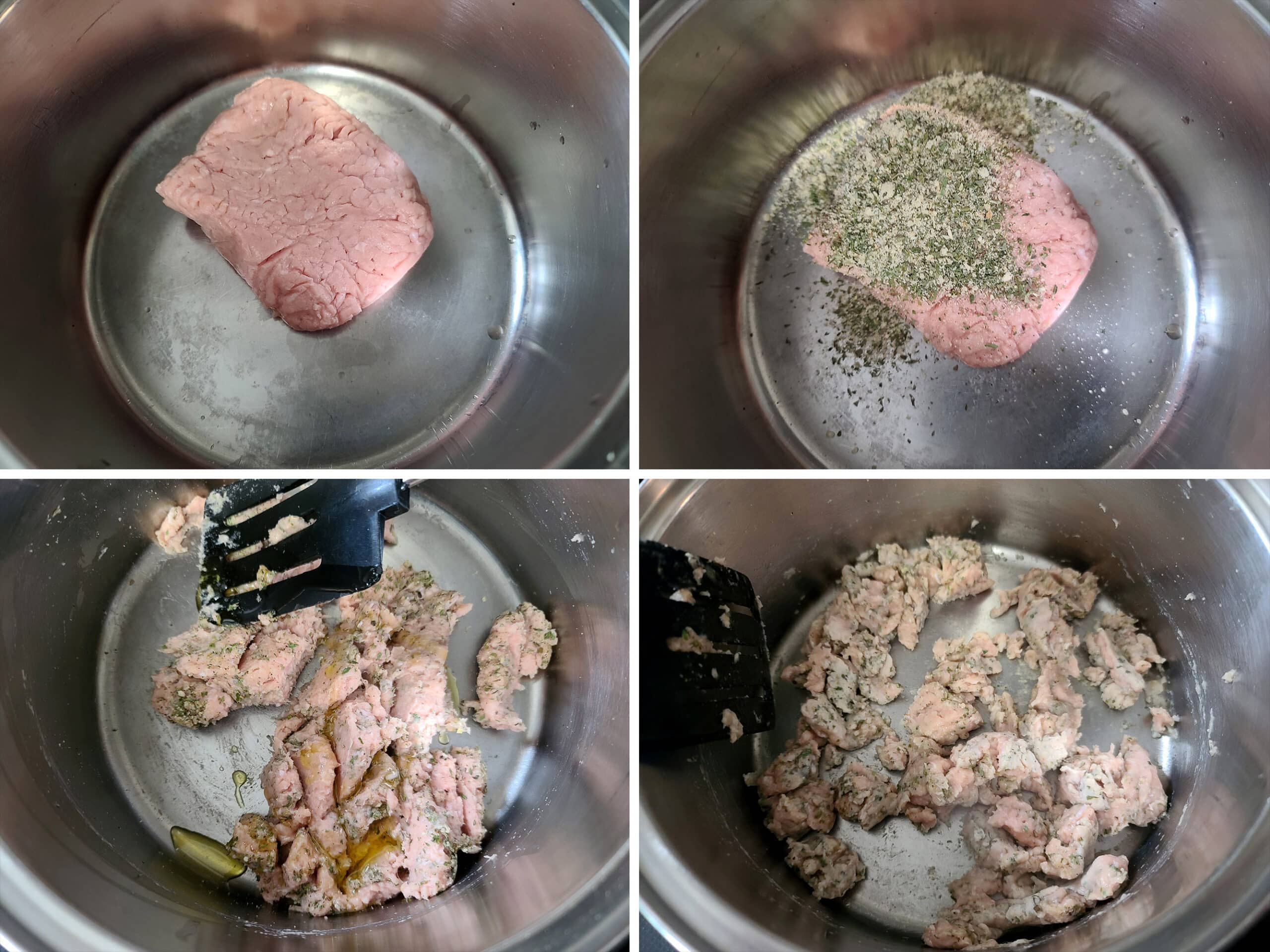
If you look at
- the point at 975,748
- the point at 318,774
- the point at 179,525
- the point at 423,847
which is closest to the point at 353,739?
the point at 318,774

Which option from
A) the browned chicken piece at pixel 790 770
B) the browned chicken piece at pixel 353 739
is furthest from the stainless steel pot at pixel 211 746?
the browned chicken piece at pixel 790 770

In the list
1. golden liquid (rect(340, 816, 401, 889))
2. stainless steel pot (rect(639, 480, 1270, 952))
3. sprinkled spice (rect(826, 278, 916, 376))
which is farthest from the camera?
sprinkled spice (rect(826, 278, 916, 376))

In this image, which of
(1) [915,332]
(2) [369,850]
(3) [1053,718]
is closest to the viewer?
(2) [369,850]

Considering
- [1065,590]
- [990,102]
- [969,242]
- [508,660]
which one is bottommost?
[508,660]

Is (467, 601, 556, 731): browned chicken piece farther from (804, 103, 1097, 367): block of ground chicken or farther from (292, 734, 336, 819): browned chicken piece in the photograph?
(804, 103, 1097, 367): block of ground chicken

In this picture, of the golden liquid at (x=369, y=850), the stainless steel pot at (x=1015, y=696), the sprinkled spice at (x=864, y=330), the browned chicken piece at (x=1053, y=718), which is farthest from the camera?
the sprinkled spice at (x=864, y=330)

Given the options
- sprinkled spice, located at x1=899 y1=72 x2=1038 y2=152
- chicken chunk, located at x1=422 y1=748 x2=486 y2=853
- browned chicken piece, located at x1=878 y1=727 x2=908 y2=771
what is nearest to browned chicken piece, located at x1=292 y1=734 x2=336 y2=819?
chicken chunk, located at x1=422 y1=748 x2=486 y2=853

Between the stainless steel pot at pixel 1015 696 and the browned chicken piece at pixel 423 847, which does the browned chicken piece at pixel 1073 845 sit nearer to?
the stainless steel pot at pixel 1015 696

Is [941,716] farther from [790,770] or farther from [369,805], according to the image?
[369,805]

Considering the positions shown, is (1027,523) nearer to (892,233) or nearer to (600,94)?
(892,233)
